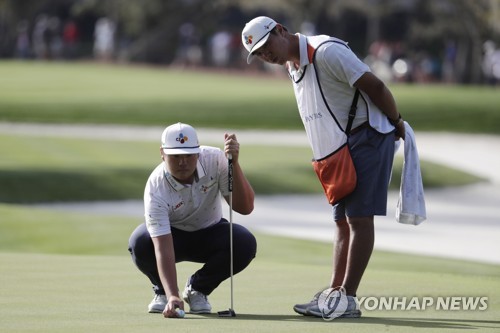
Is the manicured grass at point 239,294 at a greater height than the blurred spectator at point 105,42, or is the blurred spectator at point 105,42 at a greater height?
the blurred spectator at point 105,42

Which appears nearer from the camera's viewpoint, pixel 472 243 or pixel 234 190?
pixel 234 190

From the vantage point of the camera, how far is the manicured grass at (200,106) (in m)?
34.9

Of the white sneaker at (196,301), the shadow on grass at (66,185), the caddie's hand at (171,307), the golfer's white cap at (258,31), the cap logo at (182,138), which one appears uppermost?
the golfer's white cap at (258,31)

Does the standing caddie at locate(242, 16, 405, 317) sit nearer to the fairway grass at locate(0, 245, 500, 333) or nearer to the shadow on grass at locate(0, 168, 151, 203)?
the fairway grass at locate(0, 245, 500, 333)

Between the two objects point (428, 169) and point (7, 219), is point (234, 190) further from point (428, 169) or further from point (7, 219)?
point (428, 169)

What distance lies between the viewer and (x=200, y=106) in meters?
37.1

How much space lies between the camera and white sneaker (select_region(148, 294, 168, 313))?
25.3ft

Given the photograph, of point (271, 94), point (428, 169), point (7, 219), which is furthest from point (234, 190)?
point (271, 94)

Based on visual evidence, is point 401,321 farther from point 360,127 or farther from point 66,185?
point 66,185

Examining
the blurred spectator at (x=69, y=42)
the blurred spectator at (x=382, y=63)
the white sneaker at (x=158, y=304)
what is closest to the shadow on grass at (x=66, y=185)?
the white sneaker at (x=158, y=304)

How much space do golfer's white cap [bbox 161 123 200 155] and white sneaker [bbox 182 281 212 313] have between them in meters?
1.00

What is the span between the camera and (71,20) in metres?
76.4

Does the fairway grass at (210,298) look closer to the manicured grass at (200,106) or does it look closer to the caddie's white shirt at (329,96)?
the caddie's white shirt at (329,96)

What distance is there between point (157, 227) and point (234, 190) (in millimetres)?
525
